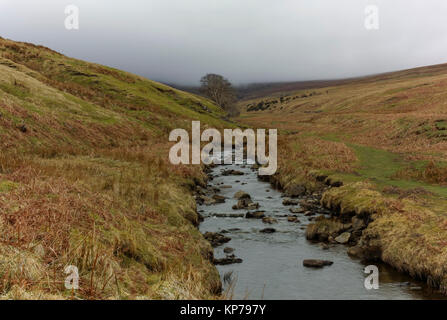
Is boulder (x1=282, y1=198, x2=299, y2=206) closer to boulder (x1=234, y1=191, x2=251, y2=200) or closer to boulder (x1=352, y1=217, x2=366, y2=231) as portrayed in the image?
boulder (x1=234, y1=191, x2=251, y2=200)

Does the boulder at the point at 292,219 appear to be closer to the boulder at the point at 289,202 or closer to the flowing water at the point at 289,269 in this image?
the flowing water at the point at 289,269

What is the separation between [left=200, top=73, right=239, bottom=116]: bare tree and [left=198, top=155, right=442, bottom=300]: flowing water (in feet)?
366

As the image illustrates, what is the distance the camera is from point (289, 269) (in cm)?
1543

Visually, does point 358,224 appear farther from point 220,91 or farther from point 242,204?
point 220,91

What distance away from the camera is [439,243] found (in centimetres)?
1436

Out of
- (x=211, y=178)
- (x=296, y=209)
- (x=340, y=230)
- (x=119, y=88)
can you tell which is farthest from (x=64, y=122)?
(x=119, y=88)

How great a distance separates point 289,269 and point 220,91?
124 m

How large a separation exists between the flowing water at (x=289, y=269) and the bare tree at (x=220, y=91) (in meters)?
112

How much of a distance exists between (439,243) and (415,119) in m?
41.3

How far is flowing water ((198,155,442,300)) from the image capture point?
13.1 metres

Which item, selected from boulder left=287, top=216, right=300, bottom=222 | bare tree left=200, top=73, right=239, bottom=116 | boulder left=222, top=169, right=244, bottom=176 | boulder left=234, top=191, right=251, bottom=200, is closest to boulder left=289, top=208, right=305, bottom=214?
boulder left=287, top=216, right=300, bottom=222

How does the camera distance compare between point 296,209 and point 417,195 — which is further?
point 296,209
